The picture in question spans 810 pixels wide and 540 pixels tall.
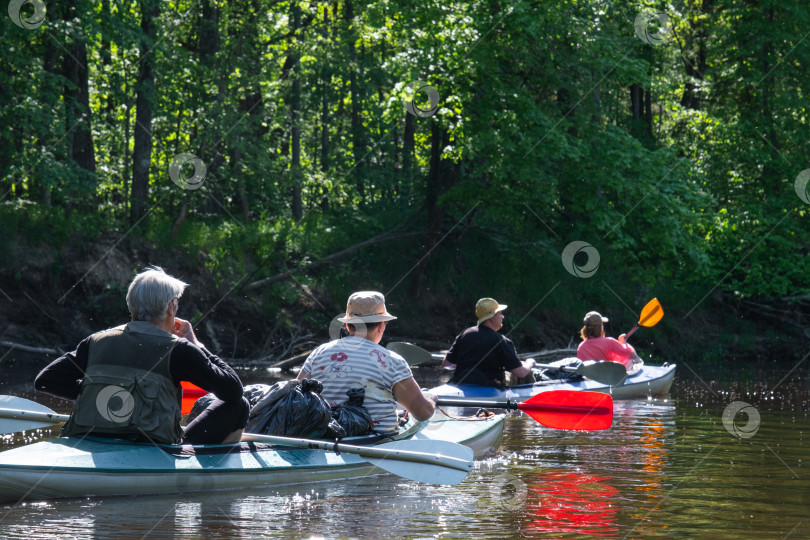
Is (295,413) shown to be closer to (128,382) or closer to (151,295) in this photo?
(128,382)

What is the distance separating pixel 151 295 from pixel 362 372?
182 centimetres

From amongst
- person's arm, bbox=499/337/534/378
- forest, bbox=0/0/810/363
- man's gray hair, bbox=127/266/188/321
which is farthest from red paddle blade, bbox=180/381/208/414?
forest, bbox=0/0/810/363

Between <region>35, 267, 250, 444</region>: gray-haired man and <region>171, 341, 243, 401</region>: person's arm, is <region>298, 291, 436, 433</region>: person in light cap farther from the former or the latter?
<region>171, 341, 243, 401</region>: person's arm

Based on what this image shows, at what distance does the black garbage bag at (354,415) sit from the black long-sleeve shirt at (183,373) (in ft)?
3.40

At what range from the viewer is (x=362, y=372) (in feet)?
22.0

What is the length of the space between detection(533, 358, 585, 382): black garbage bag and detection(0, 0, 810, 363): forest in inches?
222

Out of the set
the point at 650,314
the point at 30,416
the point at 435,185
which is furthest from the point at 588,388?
the point at 435,185

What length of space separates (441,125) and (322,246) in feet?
13.6

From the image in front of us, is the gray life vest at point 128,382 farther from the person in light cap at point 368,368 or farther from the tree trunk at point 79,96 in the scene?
the tree trunk at point 79,96

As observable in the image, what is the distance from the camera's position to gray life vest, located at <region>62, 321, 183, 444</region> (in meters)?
5.42

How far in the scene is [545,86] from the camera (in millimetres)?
18562

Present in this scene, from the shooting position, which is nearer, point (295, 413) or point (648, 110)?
point (295, 413)

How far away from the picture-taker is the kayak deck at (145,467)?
5.49 metres

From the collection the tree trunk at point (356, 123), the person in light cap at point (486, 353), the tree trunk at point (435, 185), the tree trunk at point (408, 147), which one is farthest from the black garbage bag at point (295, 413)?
the tree trunk at point (408, 147)
